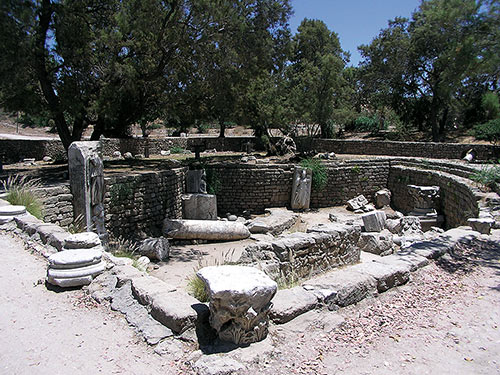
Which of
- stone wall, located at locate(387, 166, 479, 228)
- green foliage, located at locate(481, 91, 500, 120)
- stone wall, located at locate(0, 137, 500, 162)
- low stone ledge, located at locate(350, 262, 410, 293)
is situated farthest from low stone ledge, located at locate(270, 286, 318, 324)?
green foliage, located at locate(481, 91, 500, 120)

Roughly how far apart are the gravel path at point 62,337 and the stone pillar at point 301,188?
12.2 m

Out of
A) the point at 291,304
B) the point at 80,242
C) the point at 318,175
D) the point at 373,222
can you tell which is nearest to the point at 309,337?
the point at 291,304

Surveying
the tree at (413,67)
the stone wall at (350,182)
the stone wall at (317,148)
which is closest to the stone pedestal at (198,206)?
the stone wall at (350,182)

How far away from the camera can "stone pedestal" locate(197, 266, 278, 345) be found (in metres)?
3.59

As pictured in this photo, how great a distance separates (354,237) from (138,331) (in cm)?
549

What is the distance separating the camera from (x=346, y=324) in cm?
432

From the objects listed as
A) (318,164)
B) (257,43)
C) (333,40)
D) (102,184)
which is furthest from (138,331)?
(333,40)

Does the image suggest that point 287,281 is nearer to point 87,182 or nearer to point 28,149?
point 87,182

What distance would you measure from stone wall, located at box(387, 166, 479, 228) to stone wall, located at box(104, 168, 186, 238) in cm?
928

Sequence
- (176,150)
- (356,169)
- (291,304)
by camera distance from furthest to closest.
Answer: (176,150) < (356,169) < (291,304)

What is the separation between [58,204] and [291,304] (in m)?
7.05

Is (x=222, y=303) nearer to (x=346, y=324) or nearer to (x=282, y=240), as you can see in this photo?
(x=346, y=324)

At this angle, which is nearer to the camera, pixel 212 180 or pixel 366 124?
pixel 212 180

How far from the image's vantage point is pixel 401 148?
22.1 metres
